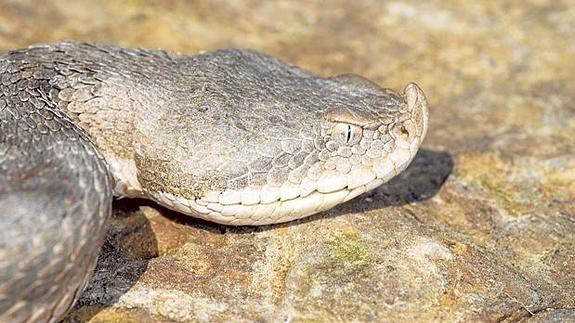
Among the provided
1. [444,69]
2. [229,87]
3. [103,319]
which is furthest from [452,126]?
[103,319]

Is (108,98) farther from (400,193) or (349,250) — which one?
(400,193)

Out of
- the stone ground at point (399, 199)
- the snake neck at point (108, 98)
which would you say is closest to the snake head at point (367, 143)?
the stone ground at point (399, 199)

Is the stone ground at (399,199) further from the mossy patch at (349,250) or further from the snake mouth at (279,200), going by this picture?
the snake mouth at (279,200)

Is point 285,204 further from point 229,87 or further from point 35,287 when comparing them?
point 35,287

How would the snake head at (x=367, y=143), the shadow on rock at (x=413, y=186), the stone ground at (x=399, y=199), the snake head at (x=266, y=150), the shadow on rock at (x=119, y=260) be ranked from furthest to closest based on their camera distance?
the shadow on rock at (x=413, y=186) → the snake head at (x=367, y=143) → the snake head at (x=266, y=150) → the stone ground at (x=399, y=199) → the shadow on rock at (x=119, y=260)

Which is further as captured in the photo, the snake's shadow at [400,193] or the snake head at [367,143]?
the snake's shadow at [400,193]

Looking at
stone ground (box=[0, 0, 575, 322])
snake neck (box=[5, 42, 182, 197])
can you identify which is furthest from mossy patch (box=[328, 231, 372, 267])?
snake neck (box=[5, 42, 182, 197])

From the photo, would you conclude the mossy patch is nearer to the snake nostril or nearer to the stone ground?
the stone ground
